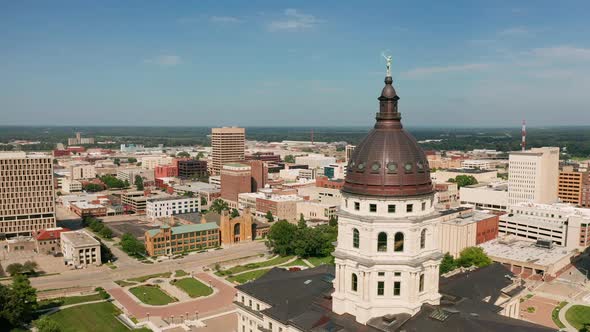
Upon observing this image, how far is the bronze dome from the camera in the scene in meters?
51.0

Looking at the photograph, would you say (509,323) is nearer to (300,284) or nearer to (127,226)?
(300,284)

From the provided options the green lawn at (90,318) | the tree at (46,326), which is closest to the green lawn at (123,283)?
the green lawn at (90,318)

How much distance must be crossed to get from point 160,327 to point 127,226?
8977 cm

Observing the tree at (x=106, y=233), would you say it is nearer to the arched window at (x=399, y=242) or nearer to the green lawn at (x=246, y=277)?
the green lawn at (x=246, y=277)

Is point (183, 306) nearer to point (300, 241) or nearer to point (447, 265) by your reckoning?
point (300, 241)

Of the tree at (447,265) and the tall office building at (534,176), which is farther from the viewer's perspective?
the tall office building at (534,176)

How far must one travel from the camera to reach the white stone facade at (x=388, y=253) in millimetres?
51188

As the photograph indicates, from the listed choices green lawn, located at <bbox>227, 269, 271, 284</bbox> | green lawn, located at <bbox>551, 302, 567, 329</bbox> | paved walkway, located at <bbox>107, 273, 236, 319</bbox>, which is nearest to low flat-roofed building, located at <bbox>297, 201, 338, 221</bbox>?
green lawn, located at <bbox>227, 269, 271, 284</bbox>

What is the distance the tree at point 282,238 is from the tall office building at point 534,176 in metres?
102

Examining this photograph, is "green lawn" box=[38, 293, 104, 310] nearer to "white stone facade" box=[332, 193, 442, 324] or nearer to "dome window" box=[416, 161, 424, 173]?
"white stone facade" box=[332, 193, 442, 324]

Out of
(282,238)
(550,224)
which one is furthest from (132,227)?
(550,224)

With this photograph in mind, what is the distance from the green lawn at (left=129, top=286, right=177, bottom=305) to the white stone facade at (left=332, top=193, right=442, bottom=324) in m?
57.3

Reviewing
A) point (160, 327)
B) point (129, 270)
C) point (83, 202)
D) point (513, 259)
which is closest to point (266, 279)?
point (160, 327)

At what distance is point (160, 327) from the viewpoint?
83.8 metres
